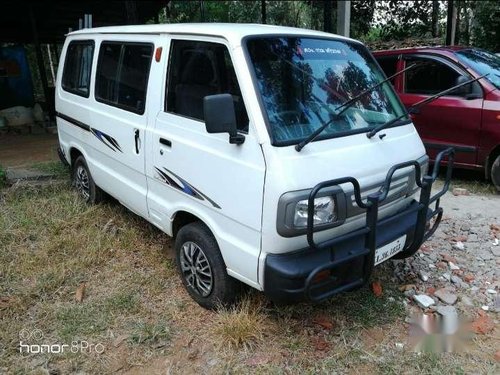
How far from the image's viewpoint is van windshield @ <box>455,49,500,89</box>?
5.38 m

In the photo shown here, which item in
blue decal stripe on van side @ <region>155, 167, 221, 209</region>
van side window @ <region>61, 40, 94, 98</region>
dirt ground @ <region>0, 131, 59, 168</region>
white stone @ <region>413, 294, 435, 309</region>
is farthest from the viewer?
dirt ground @ <region>0, 131, 59, 168</region>

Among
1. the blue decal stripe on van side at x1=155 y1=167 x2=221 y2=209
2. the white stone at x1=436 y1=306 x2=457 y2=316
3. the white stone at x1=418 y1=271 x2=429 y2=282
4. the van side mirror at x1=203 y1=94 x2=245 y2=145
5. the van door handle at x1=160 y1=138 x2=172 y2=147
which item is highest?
the van side mirror at x1=203 y1=94 x2=245 y2=145

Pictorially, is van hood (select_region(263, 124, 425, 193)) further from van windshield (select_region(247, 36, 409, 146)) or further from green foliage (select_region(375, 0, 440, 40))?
green foliage (select_region(375, 0, 440, 40))

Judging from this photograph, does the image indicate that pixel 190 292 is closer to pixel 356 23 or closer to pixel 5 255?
pixel 5 255

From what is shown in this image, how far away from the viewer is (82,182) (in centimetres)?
496

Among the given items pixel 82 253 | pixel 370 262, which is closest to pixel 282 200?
pixel 370 262

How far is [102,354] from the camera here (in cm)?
280

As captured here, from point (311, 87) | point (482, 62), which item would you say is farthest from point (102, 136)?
point (482, 62)

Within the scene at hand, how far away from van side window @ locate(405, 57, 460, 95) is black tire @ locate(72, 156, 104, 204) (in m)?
4.09

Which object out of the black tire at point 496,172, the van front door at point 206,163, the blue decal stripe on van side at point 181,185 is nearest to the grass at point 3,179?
the van front door at point 206,163

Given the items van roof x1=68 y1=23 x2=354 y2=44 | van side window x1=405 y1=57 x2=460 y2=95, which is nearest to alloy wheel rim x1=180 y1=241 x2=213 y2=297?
van roof x1=68 y1=23 x2=354 y2=44

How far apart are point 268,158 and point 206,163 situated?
0.53 metres

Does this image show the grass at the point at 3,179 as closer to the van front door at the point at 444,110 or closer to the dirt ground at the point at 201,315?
the dirt ground at the point at 201,315

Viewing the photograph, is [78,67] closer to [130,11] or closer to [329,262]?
[329,262]
